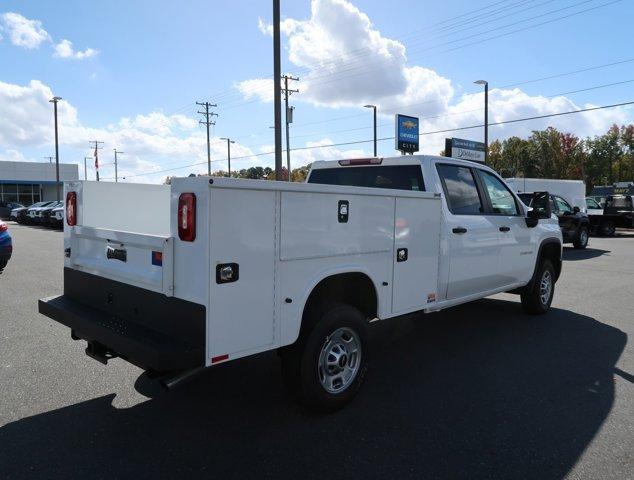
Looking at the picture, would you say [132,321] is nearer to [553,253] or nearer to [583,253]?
[553,253]

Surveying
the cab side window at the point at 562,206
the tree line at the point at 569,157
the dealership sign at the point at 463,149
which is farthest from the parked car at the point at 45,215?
the tree line at the point at 569,157

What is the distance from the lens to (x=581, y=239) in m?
17.1

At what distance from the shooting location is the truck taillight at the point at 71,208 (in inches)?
167

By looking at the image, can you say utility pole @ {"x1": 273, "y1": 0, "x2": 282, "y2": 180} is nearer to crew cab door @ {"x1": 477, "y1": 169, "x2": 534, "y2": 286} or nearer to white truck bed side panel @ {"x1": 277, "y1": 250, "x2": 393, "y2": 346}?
crew cab door @ {"x1": 477, "y1": 169, "x2": 534, "y2": 286}

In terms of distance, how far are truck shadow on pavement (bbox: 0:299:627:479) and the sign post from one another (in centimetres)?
2734

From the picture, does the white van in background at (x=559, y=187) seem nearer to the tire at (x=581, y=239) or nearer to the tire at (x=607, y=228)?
the tire at (x=607, y=228)

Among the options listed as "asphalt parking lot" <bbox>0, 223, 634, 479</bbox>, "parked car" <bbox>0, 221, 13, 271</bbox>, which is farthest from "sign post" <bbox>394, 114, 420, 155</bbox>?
"asphalt parking lot" <bbox>0, 223, 634, 479</bbox>

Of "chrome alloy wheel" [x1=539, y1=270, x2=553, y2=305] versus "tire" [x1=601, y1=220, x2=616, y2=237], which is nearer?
"chrome alloy wheel" [x1=539, y1=270, x2=553, y2=305]

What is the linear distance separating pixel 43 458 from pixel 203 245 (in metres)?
1.67

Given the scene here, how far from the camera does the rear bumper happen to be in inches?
119

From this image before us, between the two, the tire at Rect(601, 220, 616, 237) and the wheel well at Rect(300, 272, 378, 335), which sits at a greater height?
A: the wheel well at Rect(300, 272, 378, 335)

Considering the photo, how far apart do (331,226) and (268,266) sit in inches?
24.5

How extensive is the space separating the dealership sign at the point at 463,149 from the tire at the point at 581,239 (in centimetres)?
1395

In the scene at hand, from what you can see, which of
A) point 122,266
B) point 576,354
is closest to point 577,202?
point 576,354
